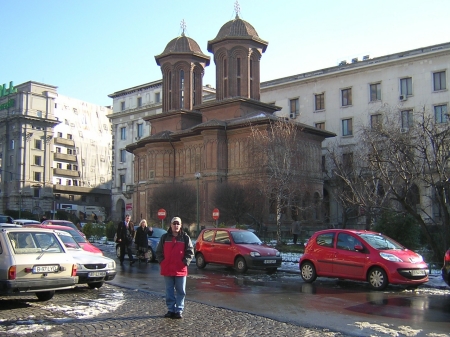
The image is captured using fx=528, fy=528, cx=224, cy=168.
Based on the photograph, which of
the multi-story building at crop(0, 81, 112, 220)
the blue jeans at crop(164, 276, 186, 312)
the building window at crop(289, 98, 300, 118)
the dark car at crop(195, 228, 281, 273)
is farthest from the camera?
the multi-story building at crop(0, 81, 112, 220)

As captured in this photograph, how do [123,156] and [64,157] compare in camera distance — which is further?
[64,157]

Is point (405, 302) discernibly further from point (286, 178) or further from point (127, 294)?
point (286, 178)

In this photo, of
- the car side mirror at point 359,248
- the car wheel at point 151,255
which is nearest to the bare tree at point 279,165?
the car wheel at point 151,255

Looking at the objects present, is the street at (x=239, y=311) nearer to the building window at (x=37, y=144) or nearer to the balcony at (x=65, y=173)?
the building window at (x=37, y=144)

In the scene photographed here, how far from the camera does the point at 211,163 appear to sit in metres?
47.3

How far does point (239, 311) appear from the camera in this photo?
1003 cm

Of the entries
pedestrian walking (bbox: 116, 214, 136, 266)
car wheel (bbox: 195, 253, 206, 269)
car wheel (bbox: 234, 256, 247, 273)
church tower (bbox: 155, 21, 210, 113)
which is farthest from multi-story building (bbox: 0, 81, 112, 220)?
car wheel (bbox: 234, 256, 247, 273)

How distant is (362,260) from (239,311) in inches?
213

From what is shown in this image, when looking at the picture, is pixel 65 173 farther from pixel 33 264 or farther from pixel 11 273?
pixel 11 273

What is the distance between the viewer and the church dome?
164ft

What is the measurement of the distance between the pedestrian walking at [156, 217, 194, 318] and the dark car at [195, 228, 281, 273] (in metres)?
8.74

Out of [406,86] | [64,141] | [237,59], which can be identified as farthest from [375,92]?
[64,141]

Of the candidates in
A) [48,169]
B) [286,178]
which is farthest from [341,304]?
[48,169]

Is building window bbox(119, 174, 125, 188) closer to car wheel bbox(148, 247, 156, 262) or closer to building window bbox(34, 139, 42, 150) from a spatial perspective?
building window bbox(34, 139, 42, 150)
